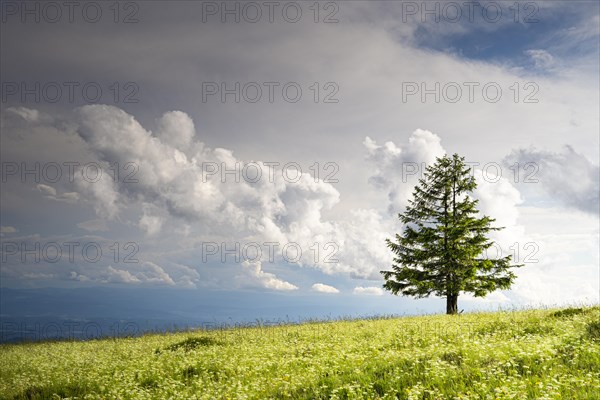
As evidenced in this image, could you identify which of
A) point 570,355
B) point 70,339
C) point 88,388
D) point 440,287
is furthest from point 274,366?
point 70,339

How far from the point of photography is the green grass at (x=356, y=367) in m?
9.03

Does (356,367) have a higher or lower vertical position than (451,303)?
higher

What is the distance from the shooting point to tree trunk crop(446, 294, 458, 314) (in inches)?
1139

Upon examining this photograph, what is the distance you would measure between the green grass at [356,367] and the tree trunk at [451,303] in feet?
35.1

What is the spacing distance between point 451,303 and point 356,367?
1974 centimetres

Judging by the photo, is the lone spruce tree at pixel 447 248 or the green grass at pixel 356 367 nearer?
the green grass at pixel 356 367

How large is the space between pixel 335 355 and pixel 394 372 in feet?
12.9

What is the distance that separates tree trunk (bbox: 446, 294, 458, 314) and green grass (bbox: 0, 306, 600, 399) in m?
10.7

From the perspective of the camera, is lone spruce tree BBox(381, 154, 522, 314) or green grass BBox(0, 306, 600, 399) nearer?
green grass BBox(0, 306, 600, 399)

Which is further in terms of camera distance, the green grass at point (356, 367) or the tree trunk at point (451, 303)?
the tree trunk at point (451, 303)

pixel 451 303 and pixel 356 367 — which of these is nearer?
pixel 356 367

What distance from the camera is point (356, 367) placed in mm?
11680

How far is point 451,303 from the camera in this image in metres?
29.2

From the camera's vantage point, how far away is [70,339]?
3222 cm
